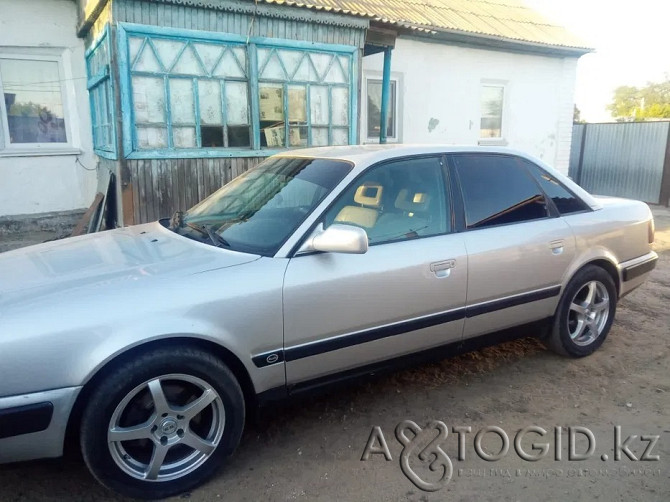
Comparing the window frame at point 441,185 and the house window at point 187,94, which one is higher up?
the house window at point 187,94

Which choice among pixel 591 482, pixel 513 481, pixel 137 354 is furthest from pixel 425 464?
pixel 137 354

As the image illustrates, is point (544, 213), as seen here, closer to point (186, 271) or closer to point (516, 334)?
point (516, 334)

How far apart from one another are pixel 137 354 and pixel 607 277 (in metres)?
3.35

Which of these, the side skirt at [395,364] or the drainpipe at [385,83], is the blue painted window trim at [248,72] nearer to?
the drainpipe at [385,83]

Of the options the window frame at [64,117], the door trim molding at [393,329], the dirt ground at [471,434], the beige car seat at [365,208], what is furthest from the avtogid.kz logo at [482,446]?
the window frame at [64,117]

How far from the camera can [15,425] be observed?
6.77 feet

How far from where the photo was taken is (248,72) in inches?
259

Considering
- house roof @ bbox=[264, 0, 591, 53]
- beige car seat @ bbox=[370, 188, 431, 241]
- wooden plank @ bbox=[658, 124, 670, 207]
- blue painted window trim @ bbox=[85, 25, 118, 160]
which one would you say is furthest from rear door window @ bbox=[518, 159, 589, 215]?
wooden plank @ bbox=[658, 124, 670, 207]

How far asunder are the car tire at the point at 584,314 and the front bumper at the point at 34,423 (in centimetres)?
314

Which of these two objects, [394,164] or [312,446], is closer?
[312,446]

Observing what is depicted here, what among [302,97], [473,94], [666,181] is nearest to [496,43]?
[473,94]

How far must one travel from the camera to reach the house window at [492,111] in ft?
35.6

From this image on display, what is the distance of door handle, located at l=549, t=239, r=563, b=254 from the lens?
351 cm

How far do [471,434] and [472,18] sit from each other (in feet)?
30.6
